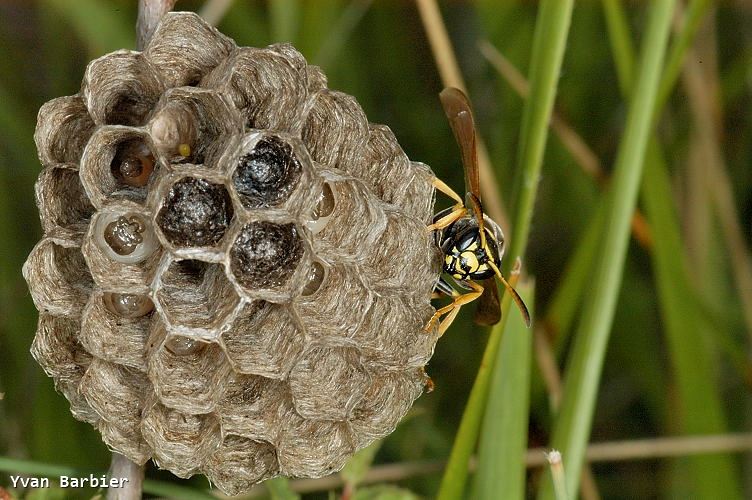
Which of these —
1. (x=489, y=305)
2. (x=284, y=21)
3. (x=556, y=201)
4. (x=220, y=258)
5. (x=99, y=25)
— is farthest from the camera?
(x=556, y=201)

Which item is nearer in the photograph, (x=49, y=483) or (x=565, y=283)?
(x=49, y=483)

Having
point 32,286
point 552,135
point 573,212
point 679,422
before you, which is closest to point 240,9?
point 552,135

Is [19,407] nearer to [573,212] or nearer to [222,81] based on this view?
[222,81]

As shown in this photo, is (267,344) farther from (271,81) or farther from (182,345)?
(271,81)

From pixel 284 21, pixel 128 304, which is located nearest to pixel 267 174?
pixel 128 304

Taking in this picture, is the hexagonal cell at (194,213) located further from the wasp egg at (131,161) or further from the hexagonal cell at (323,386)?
the hexagonal cell at (323,386)

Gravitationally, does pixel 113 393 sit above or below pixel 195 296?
below

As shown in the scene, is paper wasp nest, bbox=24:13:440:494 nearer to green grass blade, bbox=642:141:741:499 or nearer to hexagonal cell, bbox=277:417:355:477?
hexagonal cell, bbox=277:417:355:477

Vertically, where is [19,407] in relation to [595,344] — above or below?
below
